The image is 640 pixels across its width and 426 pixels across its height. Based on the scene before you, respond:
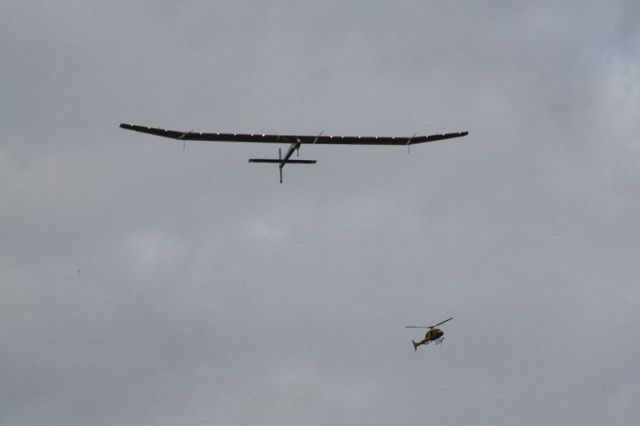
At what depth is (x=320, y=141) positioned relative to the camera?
151 metres

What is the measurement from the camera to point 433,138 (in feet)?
530

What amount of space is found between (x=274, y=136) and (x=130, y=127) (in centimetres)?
1968

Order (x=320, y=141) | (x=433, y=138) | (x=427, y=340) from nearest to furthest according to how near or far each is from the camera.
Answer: (x=320, y=141) → (x=433, y=138) → (x=427, y=340)

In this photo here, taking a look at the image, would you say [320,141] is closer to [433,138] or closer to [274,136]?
[274,136]

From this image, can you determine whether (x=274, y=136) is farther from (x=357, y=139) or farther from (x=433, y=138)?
(x=433, y=138)

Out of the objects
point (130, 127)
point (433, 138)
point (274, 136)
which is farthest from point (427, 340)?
point (130, 127)

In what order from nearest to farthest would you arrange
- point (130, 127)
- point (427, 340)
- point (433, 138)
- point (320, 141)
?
point (130, 127)
point (320, 141)
point (433, 138)
point (427, 340)

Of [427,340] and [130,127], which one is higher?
[130,127]

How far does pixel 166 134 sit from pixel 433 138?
40.0 metres

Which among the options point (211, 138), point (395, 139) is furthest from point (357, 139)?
point (211, 138)

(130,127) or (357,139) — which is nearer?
(130,127)

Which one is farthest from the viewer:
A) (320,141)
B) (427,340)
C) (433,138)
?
(427,340)

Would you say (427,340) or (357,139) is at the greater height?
(357,139)

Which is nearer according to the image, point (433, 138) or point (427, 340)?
point (433, 138)
